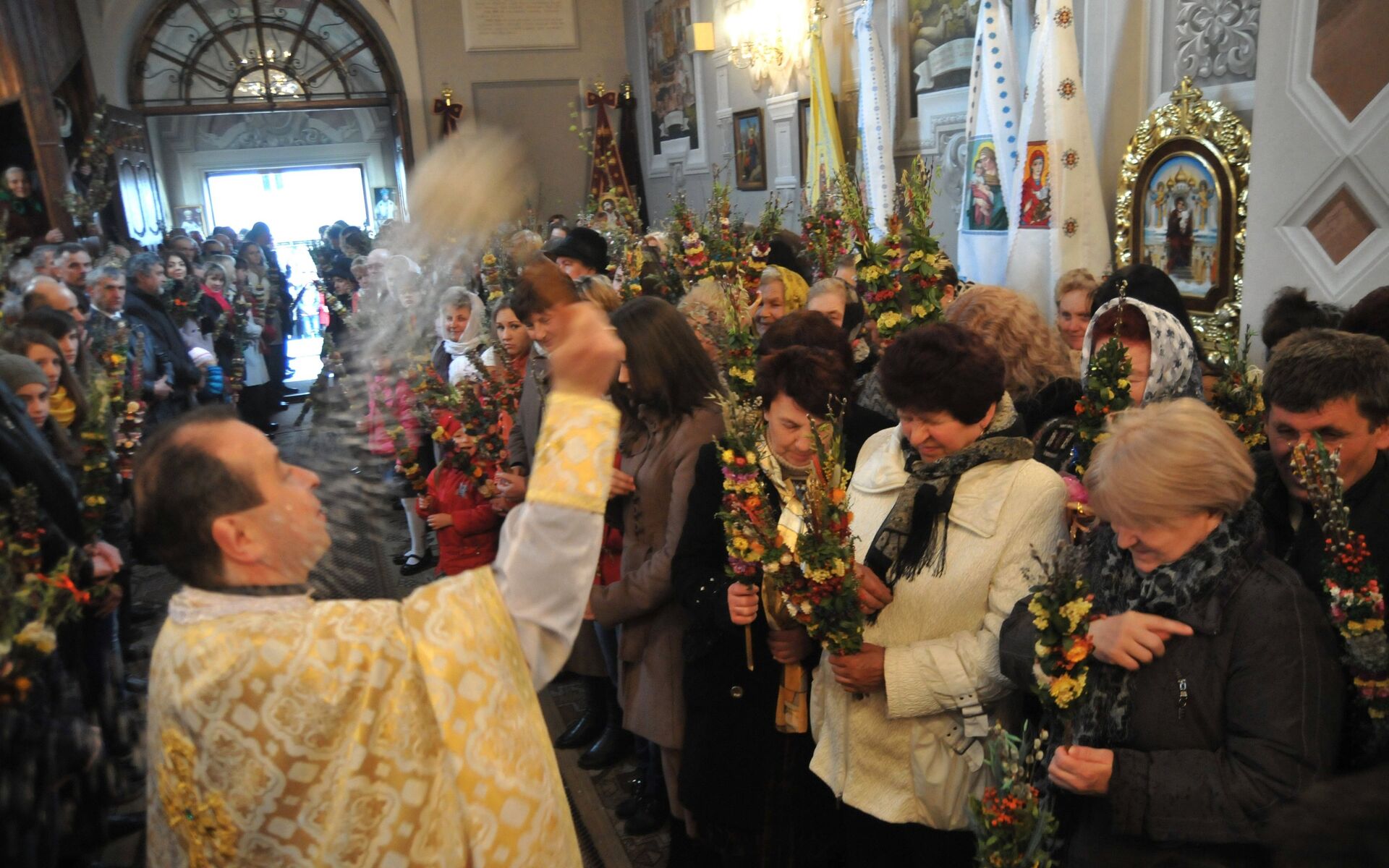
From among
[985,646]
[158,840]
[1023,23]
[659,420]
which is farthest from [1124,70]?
[158,840]

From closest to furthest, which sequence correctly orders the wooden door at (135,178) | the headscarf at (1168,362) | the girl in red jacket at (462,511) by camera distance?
the headscarf at (1168,362) → the girl in red jacket at (462,511) → the wooden door at (135,178)

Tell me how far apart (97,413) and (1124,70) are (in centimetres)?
558

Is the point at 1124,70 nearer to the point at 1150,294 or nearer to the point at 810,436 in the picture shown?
the point at 1150,294

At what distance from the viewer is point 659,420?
11.0ft

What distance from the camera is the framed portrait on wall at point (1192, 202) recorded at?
16.6ft

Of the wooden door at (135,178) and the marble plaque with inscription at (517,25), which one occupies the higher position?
the marble plaque with inscription at (517,25)

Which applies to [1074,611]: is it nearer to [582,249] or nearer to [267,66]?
[582,249]

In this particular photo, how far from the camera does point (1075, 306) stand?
450 centimetres

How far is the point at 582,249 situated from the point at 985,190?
2697 millimetres

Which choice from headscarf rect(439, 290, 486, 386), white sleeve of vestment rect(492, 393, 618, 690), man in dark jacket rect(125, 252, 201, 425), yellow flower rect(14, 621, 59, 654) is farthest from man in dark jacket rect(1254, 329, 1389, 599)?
man in dark jacket rect(125, 252, 201, 425)

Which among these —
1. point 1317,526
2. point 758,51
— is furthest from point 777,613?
point 758,51

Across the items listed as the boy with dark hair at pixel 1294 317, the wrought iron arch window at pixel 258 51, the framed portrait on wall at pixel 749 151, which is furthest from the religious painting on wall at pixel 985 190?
the wrought iron arch window at pixel 258 51

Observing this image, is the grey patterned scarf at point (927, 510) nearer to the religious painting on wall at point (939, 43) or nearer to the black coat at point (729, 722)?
the black coat at point (729, 722)

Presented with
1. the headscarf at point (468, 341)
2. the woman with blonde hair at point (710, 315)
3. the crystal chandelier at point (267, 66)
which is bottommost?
the headscarf at point (468, 341)
